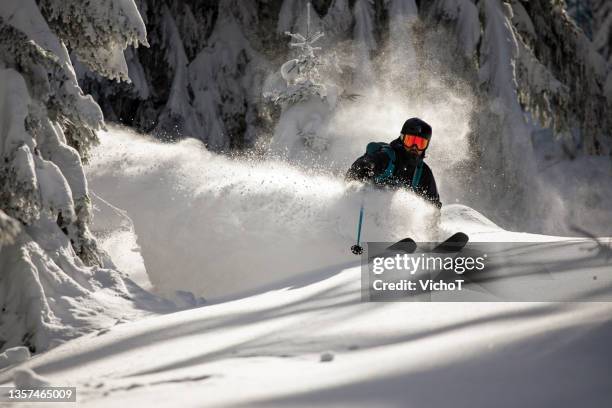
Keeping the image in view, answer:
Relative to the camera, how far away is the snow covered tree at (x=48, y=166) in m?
4.20

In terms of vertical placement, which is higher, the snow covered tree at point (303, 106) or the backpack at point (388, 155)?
the snow covered tree at point (303, 106)

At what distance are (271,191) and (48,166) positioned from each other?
270 cm

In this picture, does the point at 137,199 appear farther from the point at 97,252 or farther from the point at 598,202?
the point at 598,202

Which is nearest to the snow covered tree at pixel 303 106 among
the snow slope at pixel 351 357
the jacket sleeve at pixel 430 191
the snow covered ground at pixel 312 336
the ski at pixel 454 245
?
the jacket sleeve at pixel 430 191

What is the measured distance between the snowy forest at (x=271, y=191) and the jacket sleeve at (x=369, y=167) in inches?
6.0

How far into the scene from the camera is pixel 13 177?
425 centimetres

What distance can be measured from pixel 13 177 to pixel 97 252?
102cm

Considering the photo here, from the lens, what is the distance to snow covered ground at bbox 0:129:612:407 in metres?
2.15

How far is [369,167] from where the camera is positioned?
21.4 ft

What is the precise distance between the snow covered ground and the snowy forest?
17mm

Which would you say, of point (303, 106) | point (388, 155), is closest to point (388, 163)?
point (388, 155)

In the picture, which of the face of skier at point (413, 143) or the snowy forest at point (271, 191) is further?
the face of skier at point (413, 143)

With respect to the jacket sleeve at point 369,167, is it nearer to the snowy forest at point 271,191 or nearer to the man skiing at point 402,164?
the man skiing at point 402,164

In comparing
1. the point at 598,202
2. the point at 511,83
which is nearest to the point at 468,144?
the point at 511,83
